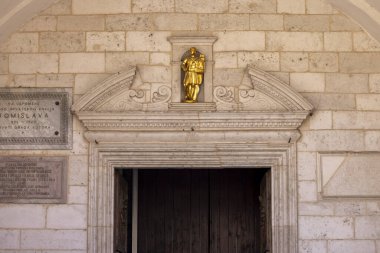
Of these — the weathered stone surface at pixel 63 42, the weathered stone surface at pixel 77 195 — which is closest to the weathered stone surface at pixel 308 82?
the weathered stone surface at pixel 63 42

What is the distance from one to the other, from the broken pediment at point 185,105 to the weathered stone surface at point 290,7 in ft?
1.96

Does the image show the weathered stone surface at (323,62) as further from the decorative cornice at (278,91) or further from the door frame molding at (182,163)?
the door frame molding at (182,163)

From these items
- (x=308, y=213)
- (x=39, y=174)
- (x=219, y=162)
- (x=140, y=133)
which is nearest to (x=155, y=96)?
(x=140, y=133)

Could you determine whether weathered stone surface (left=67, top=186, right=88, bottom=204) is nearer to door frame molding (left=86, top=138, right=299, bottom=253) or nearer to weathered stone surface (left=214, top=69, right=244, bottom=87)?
door frame molding (left=86, top=138, right=299, bottom=253)

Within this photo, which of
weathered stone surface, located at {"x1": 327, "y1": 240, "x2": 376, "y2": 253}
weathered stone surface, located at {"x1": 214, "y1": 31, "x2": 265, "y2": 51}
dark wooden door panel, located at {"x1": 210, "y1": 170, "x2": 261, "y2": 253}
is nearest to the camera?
weathered stone surface, located at {"x1": 327, "y1": 240, "x2": 376, "y2": 253}

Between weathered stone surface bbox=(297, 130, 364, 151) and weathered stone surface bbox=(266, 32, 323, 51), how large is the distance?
2.32 ft

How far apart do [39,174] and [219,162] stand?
146cm

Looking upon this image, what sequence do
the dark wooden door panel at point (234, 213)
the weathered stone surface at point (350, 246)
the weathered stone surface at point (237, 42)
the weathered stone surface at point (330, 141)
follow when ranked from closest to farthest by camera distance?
the weathered stone surface at point (350, 246) → the weathered stone surface at point (330, 141) → the weathered stone surface at point (237, 42) → the dark wooden door panel at point (234, 213)

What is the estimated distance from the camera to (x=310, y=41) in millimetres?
5969

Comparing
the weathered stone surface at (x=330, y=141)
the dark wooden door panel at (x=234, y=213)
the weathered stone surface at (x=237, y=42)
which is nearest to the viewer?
the weathered stone surface at (x=330, y=141)

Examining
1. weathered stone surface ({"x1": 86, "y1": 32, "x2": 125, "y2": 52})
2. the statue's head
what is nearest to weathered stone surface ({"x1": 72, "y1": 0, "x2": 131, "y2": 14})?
weathered stone surface ({"x1": 86, "y1": 32, "x2": 125, "y2": 52})

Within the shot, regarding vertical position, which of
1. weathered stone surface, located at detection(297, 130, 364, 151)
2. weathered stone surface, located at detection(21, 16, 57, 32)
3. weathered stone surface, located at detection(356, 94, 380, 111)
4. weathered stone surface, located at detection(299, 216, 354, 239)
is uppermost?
weathered stone surface, located at detection(21, 16, 57, 32)

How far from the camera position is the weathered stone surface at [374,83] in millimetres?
5922

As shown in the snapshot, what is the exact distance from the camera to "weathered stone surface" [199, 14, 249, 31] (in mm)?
5965
